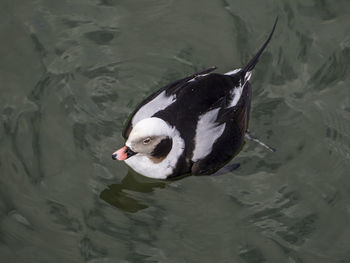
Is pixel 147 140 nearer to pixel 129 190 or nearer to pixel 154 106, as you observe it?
pixel 154 106

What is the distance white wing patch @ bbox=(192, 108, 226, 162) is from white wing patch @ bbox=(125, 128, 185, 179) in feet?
0.48

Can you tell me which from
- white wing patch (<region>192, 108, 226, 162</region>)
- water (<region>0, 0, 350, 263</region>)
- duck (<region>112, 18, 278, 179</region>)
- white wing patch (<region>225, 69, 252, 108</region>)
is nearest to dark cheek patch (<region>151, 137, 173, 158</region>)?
duck (<region>112, 18, 278, 179</region>)

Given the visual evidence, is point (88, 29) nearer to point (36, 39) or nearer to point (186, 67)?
point (36, 39)

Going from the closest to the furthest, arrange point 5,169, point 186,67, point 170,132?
point 170,132
point 5,169
point 186,67

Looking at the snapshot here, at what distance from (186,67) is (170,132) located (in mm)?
1525

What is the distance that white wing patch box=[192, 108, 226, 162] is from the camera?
19.1 feet

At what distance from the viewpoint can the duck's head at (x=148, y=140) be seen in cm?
567

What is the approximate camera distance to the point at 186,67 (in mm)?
7113

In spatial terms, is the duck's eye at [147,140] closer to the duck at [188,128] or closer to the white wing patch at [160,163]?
the duck at [188,128]

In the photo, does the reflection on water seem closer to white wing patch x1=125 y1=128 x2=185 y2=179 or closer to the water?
the water

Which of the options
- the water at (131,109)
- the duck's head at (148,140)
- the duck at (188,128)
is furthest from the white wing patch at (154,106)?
the water at (131,109)

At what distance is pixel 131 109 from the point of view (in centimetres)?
675

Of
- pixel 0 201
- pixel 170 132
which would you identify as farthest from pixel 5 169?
pixel 170 132

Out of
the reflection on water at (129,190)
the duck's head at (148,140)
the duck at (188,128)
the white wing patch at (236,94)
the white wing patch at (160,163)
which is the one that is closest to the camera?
the duck's head at (148,140)
